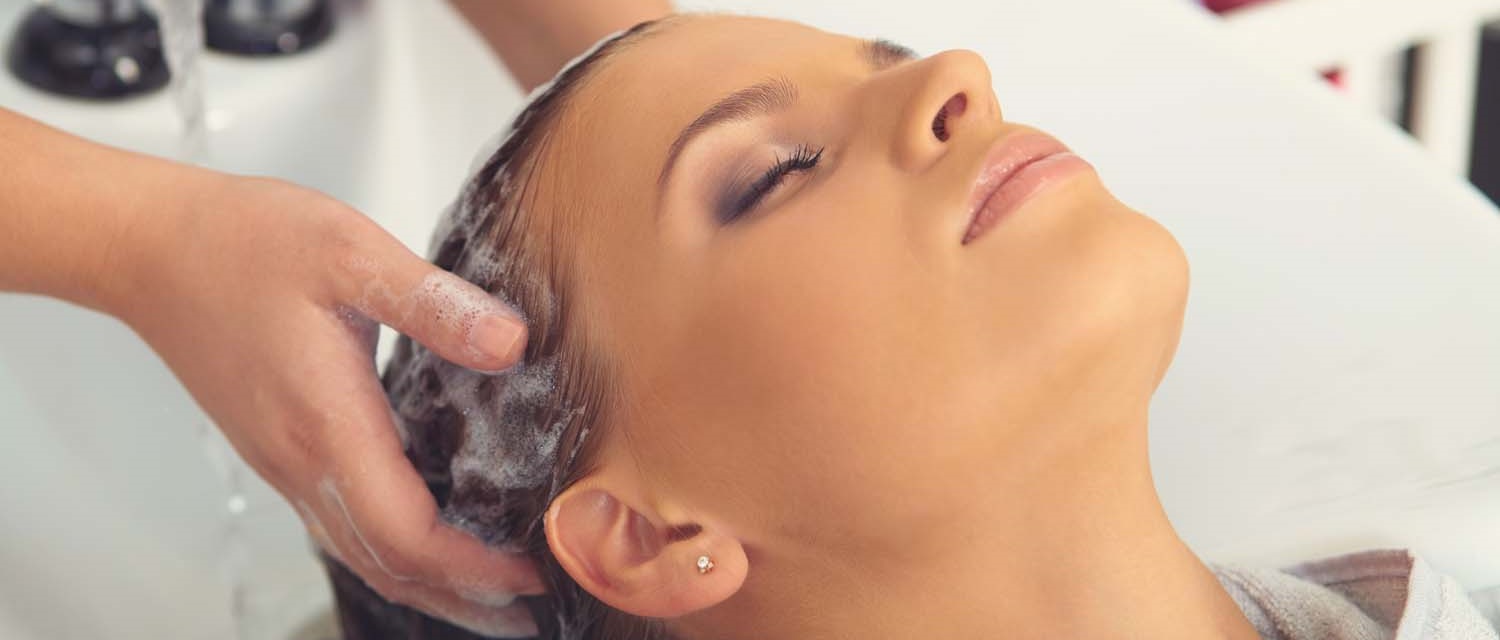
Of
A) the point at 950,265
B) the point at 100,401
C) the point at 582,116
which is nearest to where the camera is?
the point at 950,265

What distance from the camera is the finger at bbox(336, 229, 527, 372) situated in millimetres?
872

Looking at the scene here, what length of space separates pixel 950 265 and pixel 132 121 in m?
0.86

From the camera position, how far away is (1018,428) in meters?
0.81

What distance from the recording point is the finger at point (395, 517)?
2.98ft

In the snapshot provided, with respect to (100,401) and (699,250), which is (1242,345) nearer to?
(699,250)

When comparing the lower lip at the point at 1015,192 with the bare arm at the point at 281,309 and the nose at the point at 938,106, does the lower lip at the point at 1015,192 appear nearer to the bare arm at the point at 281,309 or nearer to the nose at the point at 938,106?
the nose at the point at 938,106

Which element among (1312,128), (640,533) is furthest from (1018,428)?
(1312,128)

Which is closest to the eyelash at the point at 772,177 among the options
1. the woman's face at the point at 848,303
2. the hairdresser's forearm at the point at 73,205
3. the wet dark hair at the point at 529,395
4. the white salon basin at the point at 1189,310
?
the woman's face at the point at 848,303

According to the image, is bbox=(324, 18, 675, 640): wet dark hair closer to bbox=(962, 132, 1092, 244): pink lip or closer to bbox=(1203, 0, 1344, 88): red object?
bbox=(962, 132, 1092, 244): pink lip

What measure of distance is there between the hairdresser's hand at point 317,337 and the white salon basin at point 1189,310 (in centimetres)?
30

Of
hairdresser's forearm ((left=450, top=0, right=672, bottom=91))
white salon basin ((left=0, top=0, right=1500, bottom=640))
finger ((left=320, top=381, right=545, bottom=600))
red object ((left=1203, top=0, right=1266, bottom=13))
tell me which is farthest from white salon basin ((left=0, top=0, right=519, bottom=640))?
red object ((left=1203, top=0, right=1266, bottom=13))

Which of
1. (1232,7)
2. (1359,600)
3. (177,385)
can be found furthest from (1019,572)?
(1232,7)

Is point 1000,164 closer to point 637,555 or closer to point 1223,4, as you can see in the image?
point 637,555

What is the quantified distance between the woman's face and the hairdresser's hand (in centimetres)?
10
